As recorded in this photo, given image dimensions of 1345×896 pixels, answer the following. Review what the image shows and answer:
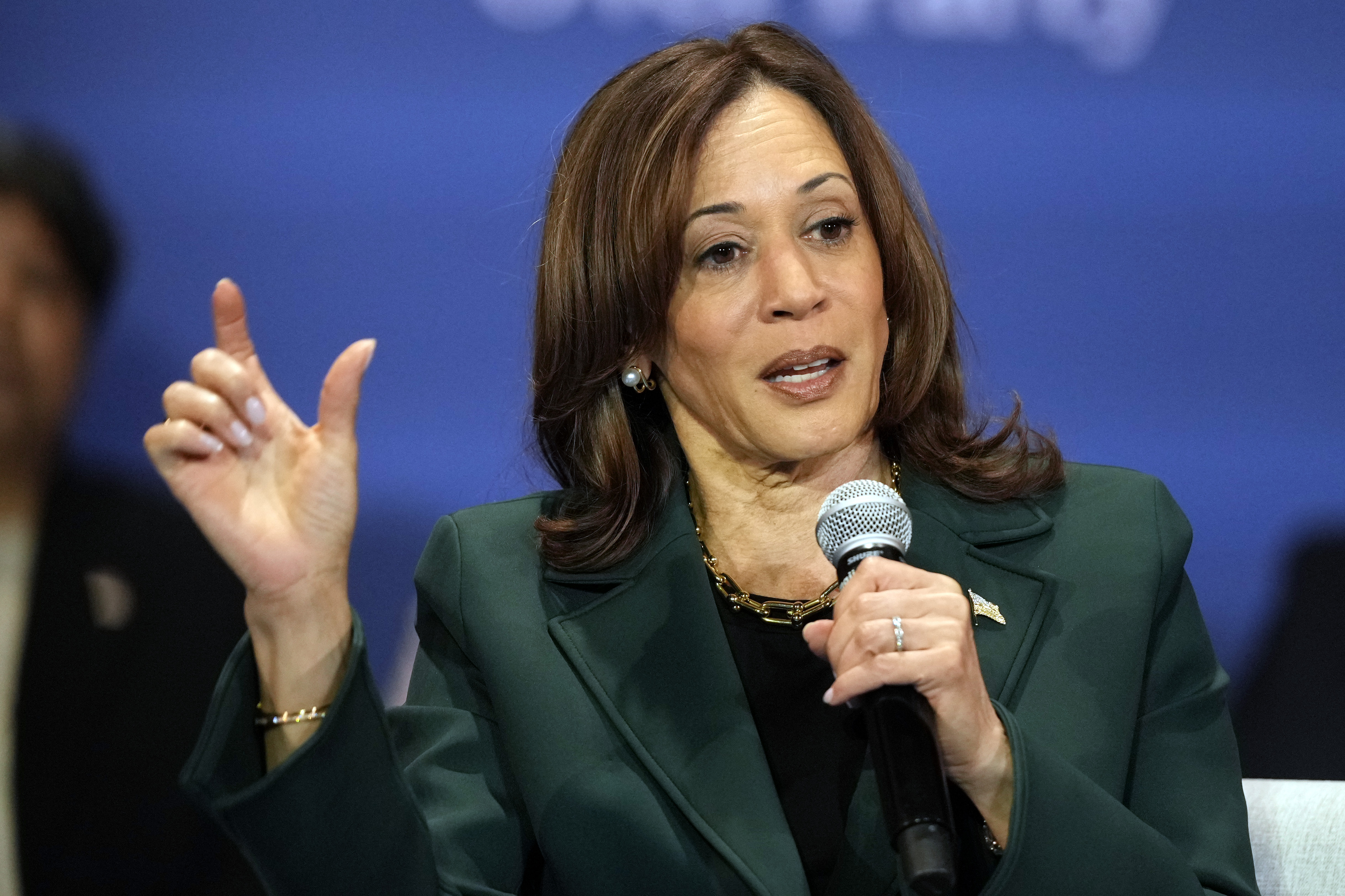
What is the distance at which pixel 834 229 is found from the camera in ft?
6.47

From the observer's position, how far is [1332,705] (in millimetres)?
2510

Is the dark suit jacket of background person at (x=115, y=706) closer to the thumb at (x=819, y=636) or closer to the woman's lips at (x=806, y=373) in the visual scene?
A: the woman's lips at (x=806, y=373)

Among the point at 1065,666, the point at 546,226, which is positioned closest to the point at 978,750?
the point at 1065,666

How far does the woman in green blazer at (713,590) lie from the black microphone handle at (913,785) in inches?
2.4

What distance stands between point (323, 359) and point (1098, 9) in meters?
1.68

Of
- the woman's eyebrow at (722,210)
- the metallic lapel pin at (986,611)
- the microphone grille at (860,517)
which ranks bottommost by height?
the metallic lapel pin at (986,611)

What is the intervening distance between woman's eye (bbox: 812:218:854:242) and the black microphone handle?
89 cm

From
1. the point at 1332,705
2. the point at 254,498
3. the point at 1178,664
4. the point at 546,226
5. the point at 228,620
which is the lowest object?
the point at 1332,705

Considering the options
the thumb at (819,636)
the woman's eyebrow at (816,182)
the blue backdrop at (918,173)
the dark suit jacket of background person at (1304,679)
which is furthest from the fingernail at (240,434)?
the dark suit jacket of background person at (1304,679)

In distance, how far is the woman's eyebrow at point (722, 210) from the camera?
1.92 metres

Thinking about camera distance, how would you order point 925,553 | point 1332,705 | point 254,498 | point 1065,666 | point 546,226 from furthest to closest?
1. point 1332,705
2. point 546,226
3. point 925,553
4. point 1065,666
5. point 254,498

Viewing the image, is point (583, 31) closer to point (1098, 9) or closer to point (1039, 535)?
point (1098, 9)

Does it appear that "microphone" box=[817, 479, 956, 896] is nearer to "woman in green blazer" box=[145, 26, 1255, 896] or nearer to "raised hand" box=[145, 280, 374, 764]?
"woman in green blazer" box=[145, 26, 1255, 896]

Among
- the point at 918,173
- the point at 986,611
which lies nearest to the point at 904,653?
the point at 986,611
